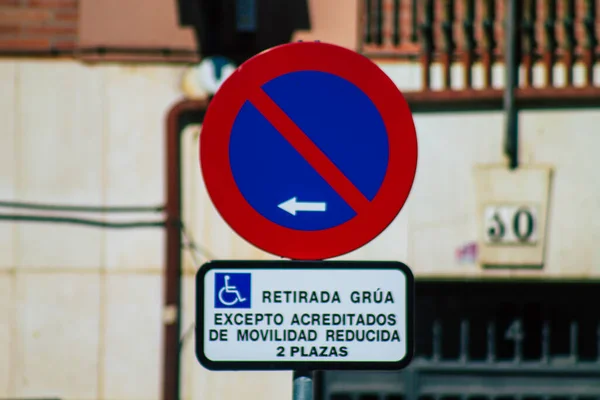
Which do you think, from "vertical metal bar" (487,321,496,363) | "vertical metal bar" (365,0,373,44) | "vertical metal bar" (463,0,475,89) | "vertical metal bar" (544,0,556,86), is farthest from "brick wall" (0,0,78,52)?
"vertical metal bar" (487,321,496,363)

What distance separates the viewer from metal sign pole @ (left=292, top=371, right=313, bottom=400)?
2842mm

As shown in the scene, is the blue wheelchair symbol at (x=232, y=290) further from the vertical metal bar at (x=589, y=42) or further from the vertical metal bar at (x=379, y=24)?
Answer: the vertical metal bar at (x=589, y=42)

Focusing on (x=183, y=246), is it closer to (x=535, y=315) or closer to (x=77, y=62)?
(x=77, y=62)

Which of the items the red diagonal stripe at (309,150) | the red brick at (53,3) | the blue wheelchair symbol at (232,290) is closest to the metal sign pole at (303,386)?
the blue wheelchair symbol at (232,290)

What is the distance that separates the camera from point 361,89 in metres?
3.06

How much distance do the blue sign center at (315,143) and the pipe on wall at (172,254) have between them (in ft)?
11.6

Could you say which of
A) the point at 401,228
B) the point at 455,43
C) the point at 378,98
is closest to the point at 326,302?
the point at 378,98

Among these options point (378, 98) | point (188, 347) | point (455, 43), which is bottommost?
point (188, 347)

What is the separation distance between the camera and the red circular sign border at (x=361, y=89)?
2.97 m

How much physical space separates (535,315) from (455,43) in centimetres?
185

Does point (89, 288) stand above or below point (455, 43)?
below

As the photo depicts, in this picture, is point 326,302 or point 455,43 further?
point 455,43

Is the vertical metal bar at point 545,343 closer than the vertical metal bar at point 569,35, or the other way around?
the vertical metal bar at point 569,35

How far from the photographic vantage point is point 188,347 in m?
6.55
